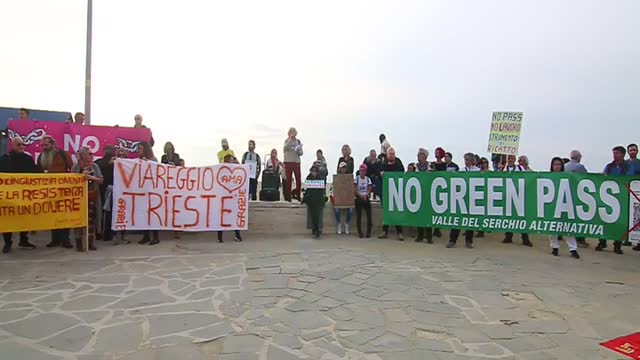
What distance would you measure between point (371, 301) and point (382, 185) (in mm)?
5410

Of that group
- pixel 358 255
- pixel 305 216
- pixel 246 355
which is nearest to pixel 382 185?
pixel 305 216

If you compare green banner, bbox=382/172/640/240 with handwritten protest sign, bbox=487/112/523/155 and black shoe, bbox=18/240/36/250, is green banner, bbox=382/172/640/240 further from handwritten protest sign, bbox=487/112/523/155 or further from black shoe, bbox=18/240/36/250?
black shoe, bbox=18/240/36/250

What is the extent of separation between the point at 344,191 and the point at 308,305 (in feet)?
18.1

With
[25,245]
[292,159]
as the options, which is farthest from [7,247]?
[292,159]

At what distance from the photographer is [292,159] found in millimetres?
12086

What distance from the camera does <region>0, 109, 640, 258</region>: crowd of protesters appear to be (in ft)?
28.5

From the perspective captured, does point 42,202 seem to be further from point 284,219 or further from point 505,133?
point 505,133

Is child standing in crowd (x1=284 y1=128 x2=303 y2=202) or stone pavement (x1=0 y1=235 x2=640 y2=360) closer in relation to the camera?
stone pavement (x1=0 y1=235 x2=640 y2=360)

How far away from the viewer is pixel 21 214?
7.90m

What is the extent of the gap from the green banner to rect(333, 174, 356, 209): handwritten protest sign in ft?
2.52

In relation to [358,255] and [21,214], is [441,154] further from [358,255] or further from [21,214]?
[21,214]

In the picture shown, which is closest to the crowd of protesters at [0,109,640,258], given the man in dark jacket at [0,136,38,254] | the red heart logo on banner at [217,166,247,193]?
the man in dark jacket at [0,136,38,254]

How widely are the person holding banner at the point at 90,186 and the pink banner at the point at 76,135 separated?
188 centimetres

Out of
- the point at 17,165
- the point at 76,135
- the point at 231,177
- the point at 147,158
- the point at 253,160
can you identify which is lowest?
the point at 231,177
